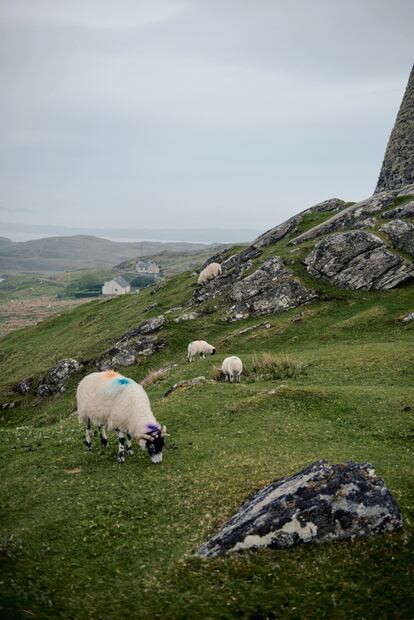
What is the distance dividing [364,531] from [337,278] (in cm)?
4247

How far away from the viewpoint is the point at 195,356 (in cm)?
4409

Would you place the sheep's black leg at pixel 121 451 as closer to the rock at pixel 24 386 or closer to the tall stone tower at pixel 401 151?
the rock at pixel 24 386

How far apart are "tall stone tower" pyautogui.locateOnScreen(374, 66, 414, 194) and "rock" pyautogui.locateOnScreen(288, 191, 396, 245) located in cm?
1930

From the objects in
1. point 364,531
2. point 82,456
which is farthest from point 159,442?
point 364,531

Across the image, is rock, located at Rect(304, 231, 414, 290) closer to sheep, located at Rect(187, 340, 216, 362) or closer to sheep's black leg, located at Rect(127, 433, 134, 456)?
sheep, located at Rect(187, 340, 216, 362)

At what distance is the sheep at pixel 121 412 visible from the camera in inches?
717

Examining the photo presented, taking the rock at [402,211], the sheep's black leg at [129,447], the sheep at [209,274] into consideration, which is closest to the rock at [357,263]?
the rock at [402,211]

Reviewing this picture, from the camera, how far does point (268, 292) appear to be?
53312 mm

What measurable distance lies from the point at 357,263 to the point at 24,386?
4163 cm

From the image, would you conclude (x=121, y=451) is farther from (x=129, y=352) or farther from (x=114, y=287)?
(x=114, y=287)

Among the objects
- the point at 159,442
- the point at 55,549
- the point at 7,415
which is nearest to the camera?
the point at 55,549

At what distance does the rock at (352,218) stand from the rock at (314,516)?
51.5m

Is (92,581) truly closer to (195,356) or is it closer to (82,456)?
(82,456)

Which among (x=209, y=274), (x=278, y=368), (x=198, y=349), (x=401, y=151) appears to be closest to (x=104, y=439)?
(x=278, y=368)
